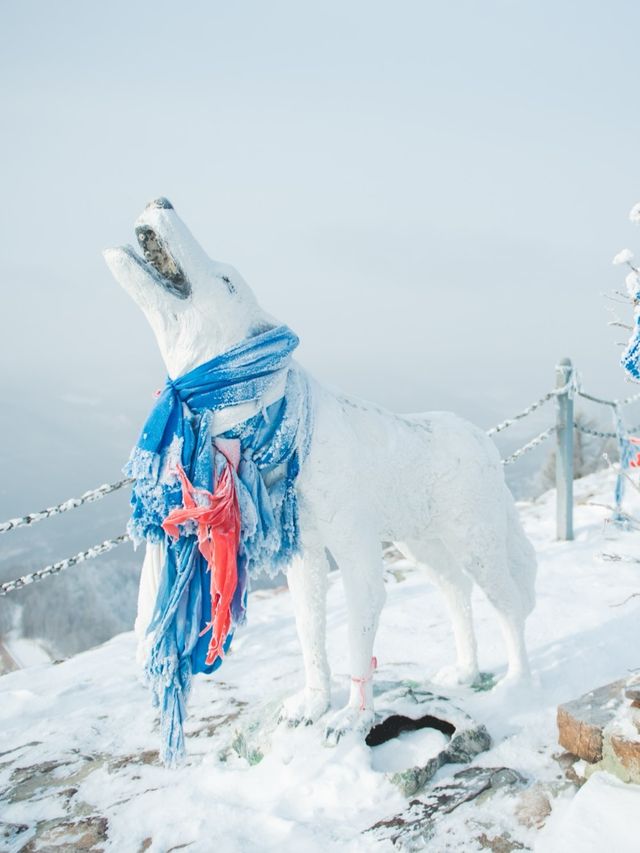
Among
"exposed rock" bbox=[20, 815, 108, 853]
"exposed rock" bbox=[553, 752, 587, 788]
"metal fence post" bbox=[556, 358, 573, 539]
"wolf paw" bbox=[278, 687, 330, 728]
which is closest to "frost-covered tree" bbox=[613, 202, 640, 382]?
"exposed rock" bbox=[553, 752, 587, 788]

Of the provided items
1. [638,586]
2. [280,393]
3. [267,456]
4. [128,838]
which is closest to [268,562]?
[267,456]

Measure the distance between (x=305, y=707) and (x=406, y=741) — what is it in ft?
1.36

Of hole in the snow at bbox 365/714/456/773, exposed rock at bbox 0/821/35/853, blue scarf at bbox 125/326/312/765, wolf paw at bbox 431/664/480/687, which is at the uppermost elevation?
blue scarf at bbox 125/326/312/765

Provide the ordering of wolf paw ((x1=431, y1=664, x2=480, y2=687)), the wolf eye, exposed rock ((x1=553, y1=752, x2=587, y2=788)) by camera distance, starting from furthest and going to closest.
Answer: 1. wolf paw ((x1=431, y1=664, x2=480, y2=687))
2. the wolf eye
3. exposed rock ((x1=553, y1=752, x2=587, y2=788))

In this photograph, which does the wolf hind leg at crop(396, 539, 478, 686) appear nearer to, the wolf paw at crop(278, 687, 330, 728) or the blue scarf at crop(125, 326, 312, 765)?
the wolf paw at crop(278, 687, 330, 728)

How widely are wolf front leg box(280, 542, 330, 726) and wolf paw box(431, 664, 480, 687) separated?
28.9 inches

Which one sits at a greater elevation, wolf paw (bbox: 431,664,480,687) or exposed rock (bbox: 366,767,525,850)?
exposed rock (bbox: 366,767,525,850)

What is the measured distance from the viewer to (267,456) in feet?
8.55

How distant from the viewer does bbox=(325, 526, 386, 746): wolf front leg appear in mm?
2738

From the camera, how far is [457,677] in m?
3.42

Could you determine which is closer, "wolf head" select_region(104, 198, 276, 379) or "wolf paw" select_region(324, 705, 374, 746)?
"wolf head" select_region(104, 198, 276, 379)

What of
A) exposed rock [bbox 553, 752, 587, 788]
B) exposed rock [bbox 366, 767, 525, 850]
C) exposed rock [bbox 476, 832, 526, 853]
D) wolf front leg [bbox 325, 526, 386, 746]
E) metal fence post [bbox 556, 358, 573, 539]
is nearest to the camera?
exposed rock [bbox 476, 832, 526, 853]

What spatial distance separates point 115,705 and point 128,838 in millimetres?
1412

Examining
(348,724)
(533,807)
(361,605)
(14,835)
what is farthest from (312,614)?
(14,835)
